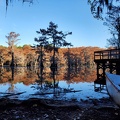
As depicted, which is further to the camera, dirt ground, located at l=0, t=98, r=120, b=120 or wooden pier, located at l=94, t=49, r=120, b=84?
wooden pier, located at l=94, t=49, r=120, b=84

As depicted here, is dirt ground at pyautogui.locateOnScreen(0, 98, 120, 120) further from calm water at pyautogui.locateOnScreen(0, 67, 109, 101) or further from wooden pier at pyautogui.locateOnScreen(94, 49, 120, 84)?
wooden pier at pyautogui.locateOnScreen(94, 49, 120, 84)

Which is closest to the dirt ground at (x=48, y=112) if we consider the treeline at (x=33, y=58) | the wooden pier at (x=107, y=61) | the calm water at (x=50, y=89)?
the calm water at (x=50, y=89)

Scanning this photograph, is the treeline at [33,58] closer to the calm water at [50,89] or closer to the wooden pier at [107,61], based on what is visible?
the wooden pier at [107,61]

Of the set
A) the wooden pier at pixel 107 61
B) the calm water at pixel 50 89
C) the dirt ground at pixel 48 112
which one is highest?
the wooden pier at pixel 107 61

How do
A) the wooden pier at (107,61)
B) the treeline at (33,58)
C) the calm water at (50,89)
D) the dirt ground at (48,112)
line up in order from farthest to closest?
the treeline at (33,58)
the wooden pier at (107,61)
the calm water at (50,89)
the dirt ground at (48,112)

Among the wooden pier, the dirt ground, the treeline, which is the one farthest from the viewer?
the treeline

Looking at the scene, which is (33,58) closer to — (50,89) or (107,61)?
(107,61)

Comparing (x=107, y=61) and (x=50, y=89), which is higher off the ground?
(x=107, y=61)

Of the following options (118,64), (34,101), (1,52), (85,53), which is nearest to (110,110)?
(34,101)

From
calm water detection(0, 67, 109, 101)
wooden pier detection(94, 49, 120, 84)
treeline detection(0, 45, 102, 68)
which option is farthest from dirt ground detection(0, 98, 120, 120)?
treeline detection(0, 45, 102, 68)

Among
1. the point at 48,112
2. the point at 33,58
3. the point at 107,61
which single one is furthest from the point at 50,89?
the point at 33,58

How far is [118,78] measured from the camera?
11.0 m

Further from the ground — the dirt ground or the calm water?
the dirt ground

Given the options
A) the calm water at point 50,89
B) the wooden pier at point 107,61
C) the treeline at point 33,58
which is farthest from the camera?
the treeline at point 33,58
